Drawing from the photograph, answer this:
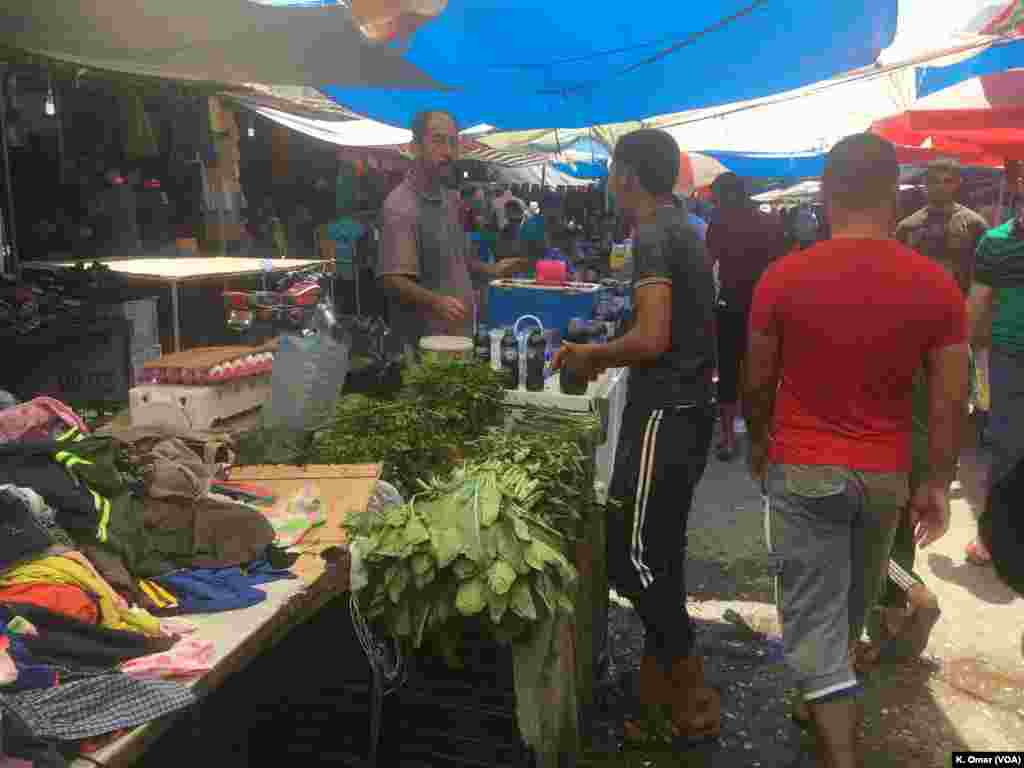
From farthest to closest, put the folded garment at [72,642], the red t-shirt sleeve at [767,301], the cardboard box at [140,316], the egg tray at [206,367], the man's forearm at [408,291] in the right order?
1. the cardboard box at [140,316]
2. the man's forearm at [408,291]
3. the egg tray at [206,367]
4. the red t-shirt sleeve at [767,301]
5. the folded garment at [72,642]

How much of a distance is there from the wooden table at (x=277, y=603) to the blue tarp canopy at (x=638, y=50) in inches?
81.5

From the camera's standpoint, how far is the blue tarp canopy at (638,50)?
145 inches

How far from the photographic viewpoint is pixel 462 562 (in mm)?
2271

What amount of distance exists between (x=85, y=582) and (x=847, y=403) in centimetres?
215

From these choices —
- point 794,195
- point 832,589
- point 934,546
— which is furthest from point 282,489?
point 794,195

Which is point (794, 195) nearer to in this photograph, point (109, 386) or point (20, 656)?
point (109, 386)

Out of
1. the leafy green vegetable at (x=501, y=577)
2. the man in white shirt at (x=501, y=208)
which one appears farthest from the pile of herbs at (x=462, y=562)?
the man in white shirt at (x=501, y=208)

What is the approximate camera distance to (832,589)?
8.72 ft

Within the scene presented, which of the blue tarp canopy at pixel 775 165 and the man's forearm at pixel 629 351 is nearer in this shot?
the man's forearm at pixel 629 351

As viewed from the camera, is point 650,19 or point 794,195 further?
point 794,195

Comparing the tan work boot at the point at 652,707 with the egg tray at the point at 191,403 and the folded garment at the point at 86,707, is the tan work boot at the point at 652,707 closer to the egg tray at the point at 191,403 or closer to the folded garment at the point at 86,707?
the folded garment at the point at 86,707

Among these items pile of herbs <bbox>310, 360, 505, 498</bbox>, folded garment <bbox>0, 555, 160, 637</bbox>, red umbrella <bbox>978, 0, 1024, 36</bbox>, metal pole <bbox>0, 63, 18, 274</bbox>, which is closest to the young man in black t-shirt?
pile of herbs <bbox>310, 360, 505, 498</bbox>

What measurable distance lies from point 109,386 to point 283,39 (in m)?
2.52

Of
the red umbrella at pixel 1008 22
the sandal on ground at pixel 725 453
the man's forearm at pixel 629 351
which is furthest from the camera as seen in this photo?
the sandal on ground at pixel 725 453
